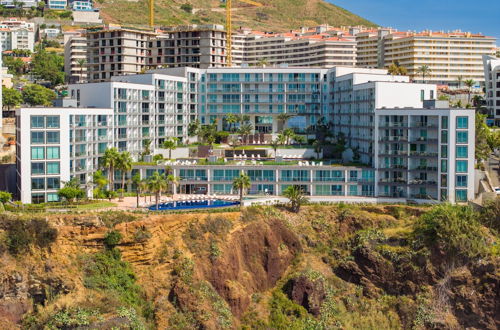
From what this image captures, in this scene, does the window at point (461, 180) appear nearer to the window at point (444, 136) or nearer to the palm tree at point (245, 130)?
the window at point (444, 136)

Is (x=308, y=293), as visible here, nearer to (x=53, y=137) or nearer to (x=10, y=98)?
(x=53, y=137)

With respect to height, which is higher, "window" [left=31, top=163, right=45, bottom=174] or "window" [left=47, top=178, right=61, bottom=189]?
"window" [left=31, top=163, right=45, bottom=174]

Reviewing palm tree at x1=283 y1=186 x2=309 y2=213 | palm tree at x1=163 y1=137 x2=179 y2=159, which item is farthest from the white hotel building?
palm tree at x1=283 y1=186 x2=309 y2=213

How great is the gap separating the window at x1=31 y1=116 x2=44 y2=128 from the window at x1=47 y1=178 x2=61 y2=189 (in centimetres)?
744

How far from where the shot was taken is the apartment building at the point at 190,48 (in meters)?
172

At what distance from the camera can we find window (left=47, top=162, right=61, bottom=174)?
9175 centimetres

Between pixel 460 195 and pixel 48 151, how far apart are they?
190ft

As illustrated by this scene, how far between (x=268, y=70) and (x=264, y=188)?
1641 inches

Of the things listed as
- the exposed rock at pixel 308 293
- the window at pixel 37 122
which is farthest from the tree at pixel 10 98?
the exposed rock at pixel 308 293

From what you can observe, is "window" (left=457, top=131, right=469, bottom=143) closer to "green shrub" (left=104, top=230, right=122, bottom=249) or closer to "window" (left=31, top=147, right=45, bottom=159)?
"green shrub" (left=104, top=230, right=122, bottom=249)

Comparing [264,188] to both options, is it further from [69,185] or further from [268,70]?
[268,70]

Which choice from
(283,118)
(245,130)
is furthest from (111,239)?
(283,118)

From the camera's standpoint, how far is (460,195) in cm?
9525

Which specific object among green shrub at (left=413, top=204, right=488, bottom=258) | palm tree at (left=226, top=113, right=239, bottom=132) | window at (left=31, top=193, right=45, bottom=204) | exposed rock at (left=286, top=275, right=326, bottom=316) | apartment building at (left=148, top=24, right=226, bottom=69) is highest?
apartment building at (left=148, top=24, right=226, bottom=69)
